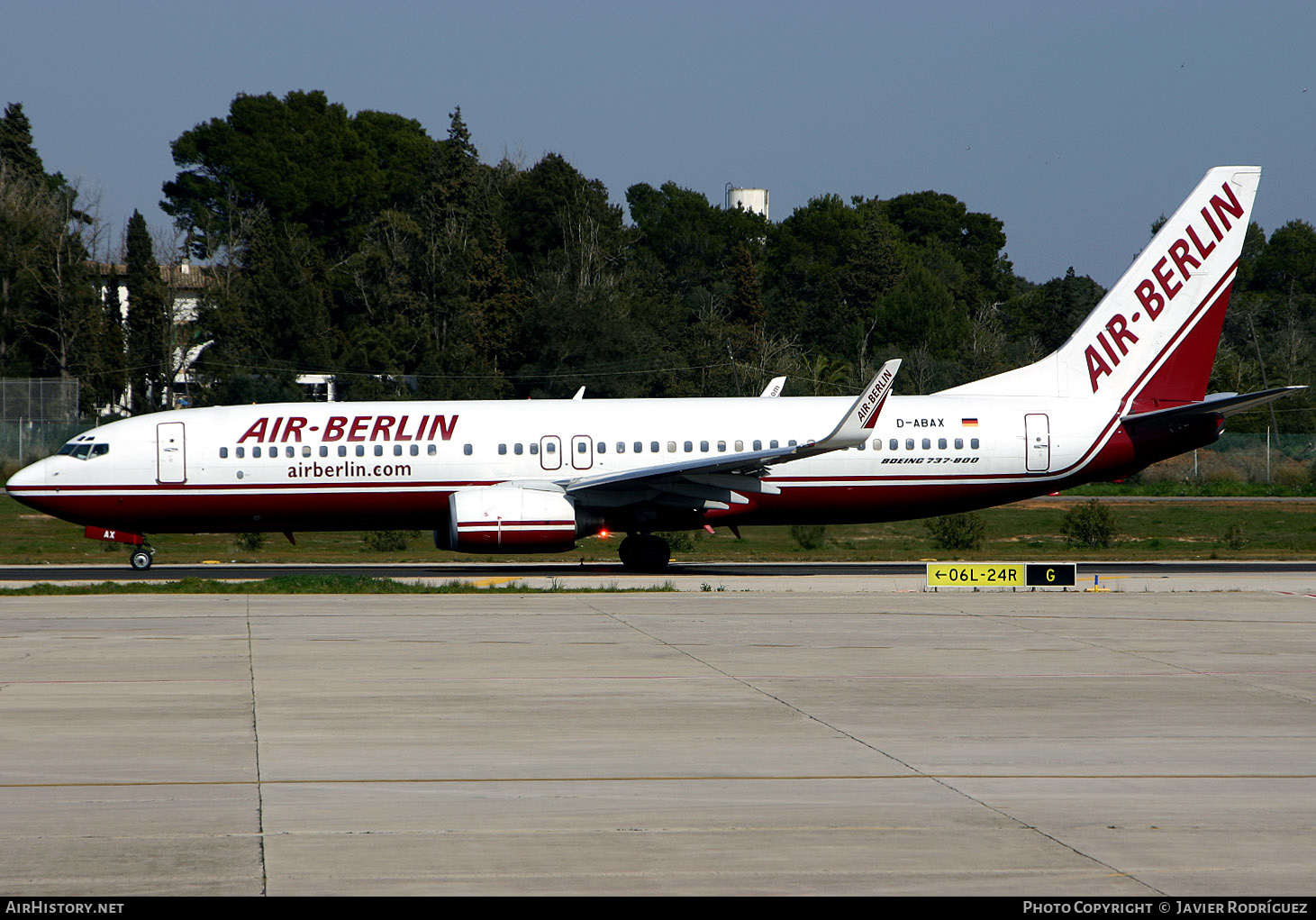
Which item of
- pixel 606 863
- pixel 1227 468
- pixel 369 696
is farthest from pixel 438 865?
pixel 1227 468

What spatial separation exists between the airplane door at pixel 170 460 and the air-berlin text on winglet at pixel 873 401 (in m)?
14.5

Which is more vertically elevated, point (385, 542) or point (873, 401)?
point (873, 401)

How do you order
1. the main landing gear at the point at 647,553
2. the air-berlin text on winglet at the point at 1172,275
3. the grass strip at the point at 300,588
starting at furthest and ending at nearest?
the air-berlin text on winglet at the point at 1172,275 → the main landing gear at the point at 647,553 → the grass strip at the point at 300,588

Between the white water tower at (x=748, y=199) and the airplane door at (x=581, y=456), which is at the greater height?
the white water tower at (x=748, y=199)

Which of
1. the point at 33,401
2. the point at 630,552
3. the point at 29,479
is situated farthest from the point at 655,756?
the point at 33,401

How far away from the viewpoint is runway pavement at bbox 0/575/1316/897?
8367 millimetres

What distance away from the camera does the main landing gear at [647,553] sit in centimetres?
3097

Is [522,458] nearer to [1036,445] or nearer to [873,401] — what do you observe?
[873,401]

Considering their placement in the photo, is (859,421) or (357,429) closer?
(859,421)

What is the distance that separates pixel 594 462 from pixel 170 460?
30.1ft

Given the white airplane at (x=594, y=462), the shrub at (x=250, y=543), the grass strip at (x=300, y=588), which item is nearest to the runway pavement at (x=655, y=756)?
the grass strip at (x=300, y=588)

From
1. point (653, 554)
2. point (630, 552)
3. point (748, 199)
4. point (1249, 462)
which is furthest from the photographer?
point (748, 199)

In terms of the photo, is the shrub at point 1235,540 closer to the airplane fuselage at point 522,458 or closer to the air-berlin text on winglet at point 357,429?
the airplane fuselage at point 522,458

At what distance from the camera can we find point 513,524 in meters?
28.2
